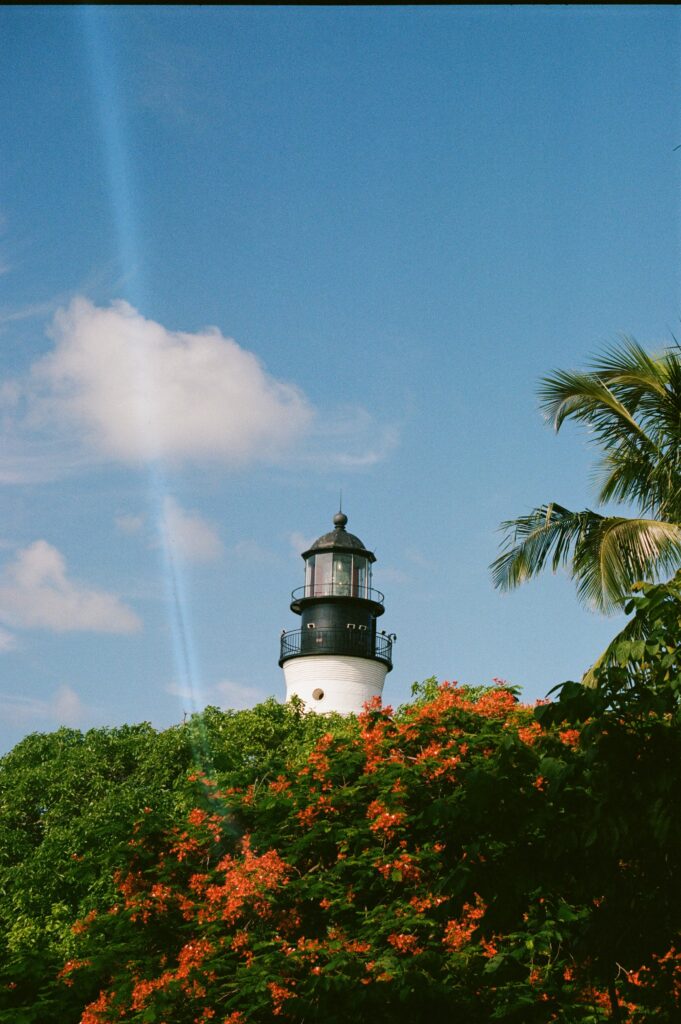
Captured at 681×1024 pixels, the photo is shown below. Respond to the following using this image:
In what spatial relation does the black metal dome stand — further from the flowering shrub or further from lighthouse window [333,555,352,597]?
the flowering shrub

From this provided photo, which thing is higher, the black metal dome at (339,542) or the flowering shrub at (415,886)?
the black metal dome at (339,542)

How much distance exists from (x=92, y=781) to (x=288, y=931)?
19.3 meters

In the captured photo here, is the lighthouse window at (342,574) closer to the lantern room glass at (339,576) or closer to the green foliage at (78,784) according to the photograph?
the lantern room glass at (339,576)

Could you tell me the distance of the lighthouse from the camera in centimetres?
3697

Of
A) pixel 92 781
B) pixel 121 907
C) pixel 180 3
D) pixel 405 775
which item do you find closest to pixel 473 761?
pixel 405 775

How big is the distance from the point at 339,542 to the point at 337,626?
3329mm

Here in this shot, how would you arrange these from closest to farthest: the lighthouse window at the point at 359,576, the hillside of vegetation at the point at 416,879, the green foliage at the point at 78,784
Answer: the hillside of vegetation at the point at 416,879 → the green foliage at the point at 78,784 → the lighthouse window at the point at 359,576

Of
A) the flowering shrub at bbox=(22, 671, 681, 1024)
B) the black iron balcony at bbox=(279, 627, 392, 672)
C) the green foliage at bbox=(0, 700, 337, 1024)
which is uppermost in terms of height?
the black iron balcony at bbox=(279, 627, 392, 672)

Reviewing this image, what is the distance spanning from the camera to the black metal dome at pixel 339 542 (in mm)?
36938

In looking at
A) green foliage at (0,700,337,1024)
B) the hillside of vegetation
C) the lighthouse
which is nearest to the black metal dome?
the lighthouse

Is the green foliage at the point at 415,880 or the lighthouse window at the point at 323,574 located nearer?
the green foliage at the point at 415,880

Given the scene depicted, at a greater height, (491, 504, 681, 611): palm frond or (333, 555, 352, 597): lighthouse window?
(333, 555, 352, 597): lighthouse window

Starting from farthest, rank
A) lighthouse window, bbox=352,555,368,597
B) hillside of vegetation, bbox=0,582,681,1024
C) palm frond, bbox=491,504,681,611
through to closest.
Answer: lighthouse window, bbox=352,555,368,597
palm frond, bbox=491,504,681,611
hillside of vegetation, bbox=0,582,681,1024

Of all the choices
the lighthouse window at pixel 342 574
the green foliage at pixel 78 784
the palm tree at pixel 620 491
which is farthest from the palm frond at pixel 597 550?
the lighthouse window at pixel 342 574
